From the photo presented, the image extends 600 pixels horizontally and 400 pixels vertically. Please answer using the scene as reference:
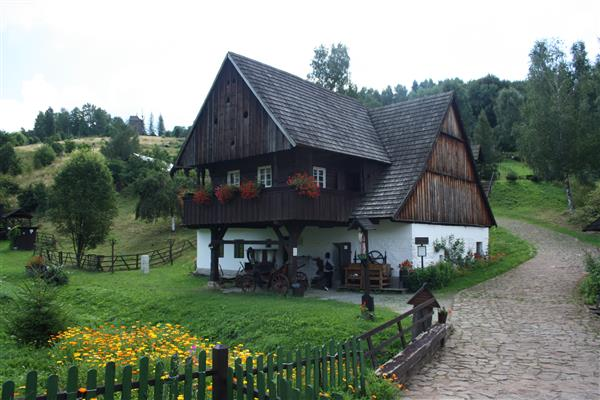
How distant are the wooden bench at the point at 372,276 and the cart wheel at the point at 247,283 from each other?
3849 mm

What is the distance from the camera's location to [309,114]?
22.4m

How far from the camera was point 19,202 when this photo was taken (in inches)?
2271

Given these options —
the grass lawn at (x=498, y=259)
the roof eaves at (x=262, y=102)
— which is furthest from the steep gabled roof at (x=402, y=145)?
the roof eaves at (x=262, y=102)

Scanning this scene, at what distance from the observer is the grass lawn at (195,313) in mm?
12078

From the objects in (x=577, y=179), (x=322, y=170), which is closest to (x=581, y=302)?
(x=322, y=170)

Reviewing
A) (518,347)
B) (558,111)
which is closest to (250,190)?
(518,347)

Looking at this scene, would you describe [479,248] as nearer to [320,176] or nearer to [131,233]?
[320,176]

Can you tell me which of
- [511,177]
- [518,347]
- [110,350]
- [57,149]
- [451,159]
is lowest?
[518,347]

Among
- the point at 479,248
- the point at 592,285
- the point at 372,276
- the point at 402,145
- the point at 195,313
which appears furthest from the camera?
the point at 479,248

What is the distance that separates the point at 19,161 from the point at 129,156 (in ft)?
51.7

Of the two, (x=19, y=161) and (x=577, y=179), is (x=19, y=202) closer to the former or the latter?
(x=19, y=161)

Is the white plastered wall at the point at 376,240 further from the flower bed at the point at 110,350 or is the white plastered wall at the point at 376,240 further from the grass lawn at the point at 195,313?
the flower bed at the point at 110,350

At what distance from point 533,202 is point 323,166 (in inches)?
1172

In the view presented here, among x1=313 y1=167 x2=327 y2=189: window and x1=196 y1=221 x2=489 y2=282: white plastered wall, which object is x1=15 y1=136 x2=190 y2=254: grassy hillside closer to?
x1=196 y1=221 x2=489 y2=282: white plastered wall
